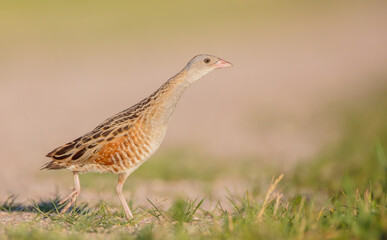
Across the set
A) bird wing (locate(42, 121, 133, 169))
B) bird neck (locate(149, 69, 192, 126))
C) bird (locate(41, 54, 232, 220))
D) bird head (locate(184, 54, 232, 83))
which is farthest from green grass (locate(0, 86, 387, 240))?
bird head (locate(184, 54, 232, 83))

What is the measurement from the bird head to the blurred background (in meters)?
1.71

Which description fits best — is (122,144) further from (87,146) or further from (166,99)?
(166,99)

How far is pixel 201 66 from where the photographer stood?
7.26 metres

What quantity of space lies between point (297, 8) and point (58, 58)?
24.4m

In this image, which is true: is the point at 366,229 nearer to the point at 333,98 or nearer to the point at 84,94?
the point at 333,98

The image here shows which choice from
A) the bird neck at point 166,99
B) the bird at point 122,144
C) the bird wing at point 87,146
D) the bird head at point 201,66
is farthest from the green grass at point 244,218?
the bird head at point 201,66

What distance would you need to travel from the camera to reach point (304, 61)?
2830 cm

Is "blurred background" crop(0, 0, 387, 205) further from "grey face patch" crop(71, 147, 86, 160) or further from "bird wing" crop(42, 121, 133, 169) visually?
"grey face patch" crop(71, 147, 86, 160)

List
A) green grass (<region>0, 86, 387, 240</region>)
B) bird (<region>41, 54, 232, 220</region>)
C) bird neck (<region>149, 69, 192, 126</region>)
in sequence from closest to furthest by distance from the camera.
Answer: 1. green grass (<region>0, 86, 387, 240</region>)
2. bird (<region>41, 54, 232, 220</region>)
3. bird neck (<region>149, 69, 192, 126</region>)

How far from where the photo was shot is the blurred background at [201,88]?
1043 cm

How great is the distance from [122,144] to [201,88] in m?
14.6

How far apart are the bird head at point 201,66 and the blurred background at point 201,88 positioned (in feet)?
5.62

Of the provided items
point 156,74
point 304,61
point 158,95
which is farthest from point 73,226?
point 304,61

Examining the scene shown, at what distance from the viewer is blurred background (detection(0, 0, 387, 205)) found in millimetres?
10430
